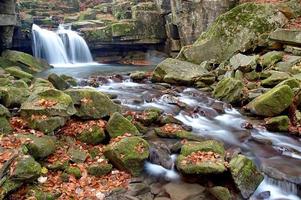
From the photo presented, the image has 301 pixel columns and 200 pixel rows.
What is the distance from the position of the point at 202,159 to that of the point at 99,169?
5.82 ft

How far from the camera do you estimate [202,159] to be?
5.91 metres

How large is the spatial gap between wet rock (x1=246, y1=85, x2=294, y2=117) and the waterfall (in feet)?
43.1

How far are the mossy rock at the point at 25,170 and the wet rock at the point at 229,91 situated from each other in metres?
6.54

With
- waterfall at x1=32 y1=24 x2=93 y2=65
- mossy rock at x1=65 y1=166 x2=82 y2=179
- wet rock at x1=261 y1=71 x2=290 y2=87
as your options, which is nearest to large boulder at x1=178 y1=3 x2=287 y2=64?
wet rock at x1=261 y1=71 x2=290 y2=87

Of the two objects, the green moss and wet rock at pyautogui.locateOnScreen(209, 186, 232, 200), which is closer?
wet rock at pyautogui.locateOnScreen(209, 186, 232, 200)

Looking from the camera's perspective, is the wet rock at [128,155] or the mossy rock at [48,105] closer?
the wet rock at [128,155]

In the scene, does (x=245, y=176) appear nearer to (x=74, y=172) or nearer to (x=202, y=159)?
(x=202, y=159)

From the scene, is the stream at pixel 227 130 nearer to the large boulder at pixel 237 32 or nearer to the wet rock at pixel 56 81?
the wet rock at pixel 56 81

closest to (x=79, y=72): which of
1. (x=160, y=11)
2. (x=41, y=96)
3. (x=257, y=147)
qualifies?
(x=160, y=11)

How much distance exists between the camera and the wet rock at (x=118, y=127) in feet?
22.2

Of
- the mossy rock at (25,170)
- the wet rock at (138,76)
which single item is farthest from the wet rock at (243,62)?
the mossy rock at (25,170)

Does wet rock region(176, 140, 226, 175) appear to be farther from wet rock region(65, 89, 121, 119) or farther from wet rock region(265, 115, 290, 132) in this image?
wet rock region(265, 115, 290, 132)

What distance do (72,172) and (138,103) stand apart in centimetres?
463

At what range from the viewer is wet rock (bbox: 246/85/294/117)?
8.32 m
